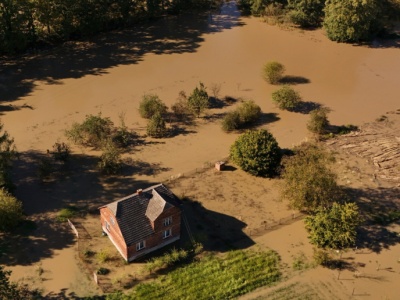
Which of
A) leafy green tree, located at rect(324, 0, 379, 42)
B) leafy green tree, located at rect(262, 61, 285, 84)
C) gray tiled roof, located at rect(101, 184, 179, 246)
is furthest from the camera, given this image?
leafy green tree, located at rect(324, 0, 379, 42)

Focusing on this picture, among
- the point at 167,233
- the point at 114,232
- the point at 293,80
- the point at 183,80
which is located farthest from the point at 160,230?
the point at 293,80

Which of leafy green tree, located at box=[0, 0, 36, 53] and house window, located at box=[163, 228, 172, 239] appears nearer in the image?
house window, located at box=[163, 228, 172, 239]

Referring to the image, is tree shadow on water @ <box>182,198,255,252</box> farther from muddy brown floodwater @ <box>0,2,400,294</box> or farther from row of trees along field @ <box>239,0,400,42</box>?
row of trees along field @ <box>239,0,400,42</box>

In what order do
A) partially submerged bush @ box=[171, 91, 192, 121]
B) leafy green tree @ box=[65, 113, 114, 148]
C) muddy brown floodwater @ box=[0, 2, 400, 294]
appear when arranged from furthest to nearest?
partially submerged bush @ box=[171, 91, 192, 121], muddy brown floodwater @ box=[0, 2, 400, 294], leafy green tree @ box=[65, 113, 114, 148]

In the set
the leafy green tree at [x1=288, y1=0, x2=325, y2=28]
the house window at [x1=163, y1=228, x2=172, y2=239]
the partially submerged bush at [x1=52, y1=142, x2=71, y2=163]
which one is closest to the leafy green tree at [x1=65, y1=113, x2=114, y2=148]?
the partially submerged bush at [x1=52, y1=142, x2=71, y2=163]

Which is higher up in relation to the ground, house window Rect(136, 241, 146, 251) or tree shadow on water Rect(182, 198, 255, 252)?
house window Rect(136, 241, 146, 251)

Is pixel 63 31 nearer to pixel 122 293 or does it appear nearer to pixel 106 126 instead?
pixel 106 126

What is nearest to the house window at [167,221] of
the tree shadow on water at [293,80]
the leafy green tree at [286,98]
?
the leafy green tree at [286,98]

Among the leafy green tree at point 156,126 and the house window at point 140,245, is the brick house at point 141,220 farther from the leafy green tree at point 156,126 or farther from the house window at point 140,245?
the leafy green tree at point 156,126
